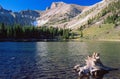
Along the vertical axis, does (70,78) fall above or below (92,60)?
below

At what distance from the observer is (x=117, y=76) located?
56875 millimetres

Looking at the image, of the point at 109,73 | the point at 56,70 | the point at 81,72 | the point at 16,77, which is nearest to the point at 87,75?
the point at 81,72

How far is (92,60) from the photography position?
58.7 m

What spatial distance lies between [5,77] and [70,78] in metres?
14.8

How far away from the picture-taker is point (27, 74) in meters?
58.1

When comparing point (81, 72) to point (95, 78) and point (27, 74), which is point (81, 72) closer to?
point (95, 78)

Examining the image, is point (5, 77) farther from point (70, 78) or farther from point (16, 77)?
point (70, 78)

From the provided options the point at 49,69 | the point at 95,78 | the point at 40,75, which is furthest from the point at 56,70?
the point at 95,78

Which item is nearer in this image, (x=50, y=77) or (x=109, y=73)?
(x=50, y=77)

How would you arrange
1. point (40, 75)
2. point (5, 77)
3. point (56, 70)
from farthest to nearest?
point (56, 70) < point (40, 75) < point (5, 77)

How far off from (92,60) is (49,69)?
44.8ft

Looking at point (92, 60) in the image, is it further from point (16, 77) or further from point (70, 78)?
point (16, 77)

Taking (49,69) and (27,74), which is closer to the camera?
(27,74)

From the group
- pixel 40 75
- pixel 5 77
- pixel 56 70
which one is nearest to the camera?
pixel 5 77
